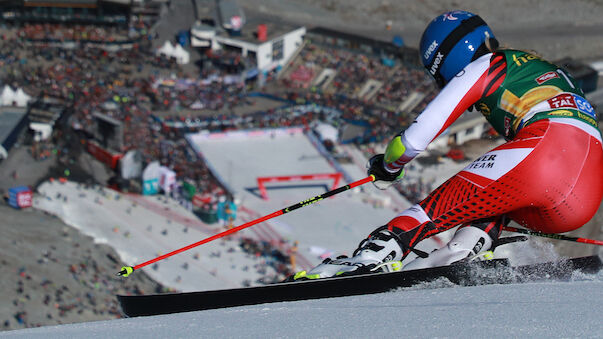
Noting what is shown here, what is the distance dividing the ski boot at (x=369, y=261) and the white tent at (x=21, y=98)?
32.8 meters

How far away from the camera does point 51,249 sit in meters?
23.6

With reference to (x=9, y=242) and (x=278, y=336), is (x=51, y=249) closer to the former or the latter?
Answer: (x=9, y=242)

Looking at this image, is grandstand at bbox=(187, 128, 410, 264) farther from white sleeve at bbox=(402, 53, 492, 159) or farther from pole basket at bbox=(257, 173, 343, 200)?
white sleeve at bbox=(402, 53, 492, 159)

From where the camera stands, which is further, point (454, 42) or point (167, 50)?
point (167, 50)

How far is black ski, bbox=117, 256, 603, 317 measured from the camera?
6191 millimetres

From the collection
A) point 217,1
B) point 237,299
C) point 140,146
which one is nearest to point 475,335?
point 237,299

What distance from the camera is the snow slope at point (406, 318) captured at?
189 inches

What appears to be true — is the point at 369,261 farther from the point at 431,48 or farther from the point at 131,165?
the point at 131,165

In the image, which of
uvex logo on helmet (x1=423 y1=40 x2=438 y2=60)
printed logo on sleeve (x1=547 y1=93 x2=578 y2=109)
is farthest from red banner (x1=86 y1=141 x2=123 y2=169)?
printed logo on sleeve (x1=547 y1=93 x2=578 y2=109)

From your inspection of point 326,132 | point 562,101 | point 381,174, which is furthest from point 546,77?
point 326,132

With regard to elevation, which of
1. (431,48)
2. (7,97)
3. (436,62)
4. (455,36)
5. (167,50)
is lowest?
(7,97)

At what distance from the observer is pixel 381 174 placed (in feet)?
23.4

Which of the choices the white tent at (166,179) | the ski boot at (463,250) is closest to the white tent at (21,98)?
the white tent at (166,179)

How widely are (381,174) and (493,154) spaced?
1048mm
